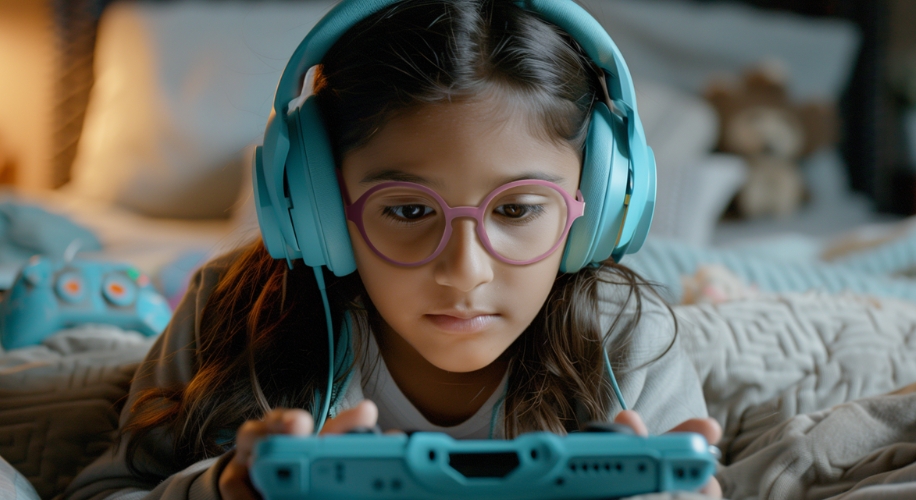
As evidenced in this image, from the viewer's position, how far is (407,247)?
0.69 m

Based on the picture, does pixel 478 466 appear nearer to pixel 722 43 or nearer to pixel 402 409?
pixel 402 409

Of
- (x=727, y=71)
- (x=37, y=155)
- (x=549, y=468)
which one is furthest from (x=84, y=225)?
(x=727, y=71)

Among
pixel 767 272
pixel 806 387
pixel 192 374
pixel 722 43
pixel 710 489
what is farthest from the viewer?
pixel 722 43

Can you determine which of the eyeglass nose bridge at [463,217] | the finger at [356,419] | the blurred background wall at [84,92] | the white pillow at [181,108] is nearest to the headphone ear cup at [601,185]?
the eyeglass nose bridge at [463,217]

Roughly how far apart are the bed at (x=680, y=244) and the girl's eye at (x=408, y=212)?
1.12 ft

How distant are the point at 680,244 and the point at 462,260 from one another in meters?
0.90

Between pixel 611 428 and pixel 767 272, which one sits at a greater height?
pixel 611 428

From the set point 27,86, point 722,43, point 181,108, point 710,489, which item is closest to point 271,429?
point 710,489

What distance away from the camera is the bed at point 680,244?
803 millimetres

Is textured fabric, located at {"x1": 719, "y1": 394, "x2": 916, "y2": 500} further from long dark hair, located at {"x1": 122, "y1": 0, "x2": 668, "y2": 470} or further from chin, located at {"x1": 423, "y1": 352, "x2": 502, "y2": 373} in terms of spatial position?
chin, located at {"x1": 423, "y1": 352, "x2": 502, "y2": 373}

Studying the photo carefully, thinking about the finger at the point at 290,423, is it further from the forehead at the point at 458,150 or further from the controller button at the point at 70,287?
the controller button at the point at 70,287

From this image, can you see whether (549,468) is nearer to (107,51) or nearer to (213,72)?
(213,72)

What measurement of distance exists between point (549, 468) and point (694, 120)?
2.22 metres

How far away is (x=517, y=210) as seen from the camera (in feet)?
2.32
